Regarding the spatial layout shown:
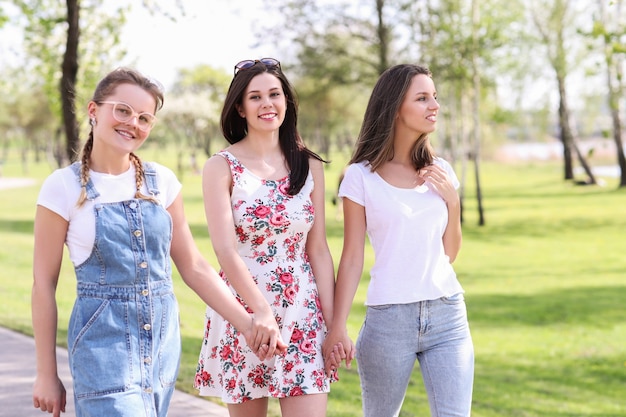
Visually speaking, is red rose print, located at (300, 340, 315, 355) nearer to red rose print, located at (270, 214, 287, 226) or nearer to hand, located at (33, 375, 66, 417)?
red rose print, located at (270, 214, 287, 226)

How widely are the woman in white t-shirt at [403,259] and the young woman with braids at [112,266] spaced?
→ 91 cm

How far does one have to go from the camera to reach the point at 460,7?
26.8 meters

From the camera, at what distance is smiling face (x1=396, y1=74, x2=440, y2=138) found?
159 inches

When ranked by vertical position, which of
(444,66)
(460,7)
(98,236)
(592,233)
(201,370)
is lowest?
(592,233)

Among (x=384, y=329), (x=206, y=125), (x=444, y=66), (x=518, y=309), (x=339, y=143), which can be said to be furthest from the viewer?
(x=339, y=143)

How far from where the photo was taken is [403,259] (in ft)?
12.8

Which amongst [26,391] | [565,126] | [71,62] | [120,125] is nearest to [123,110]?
[120,125]

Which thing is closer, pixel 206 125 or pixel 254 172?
pixel 254 172

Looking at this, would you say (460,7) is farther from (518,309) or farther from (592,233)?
(518,309)

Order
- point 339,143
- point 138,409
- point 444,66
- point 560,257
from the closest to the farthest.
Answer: point 138,409 < point 560,257 < point 444,66 < point 339,143

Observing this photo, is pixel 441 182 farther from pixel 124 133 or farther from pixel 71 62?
pixel 71 62

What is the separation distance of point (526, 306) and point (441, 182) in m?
12.2

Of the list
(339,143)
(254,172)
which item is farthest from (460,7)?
(339,143)

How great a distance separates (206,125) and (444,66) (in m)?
37.1
